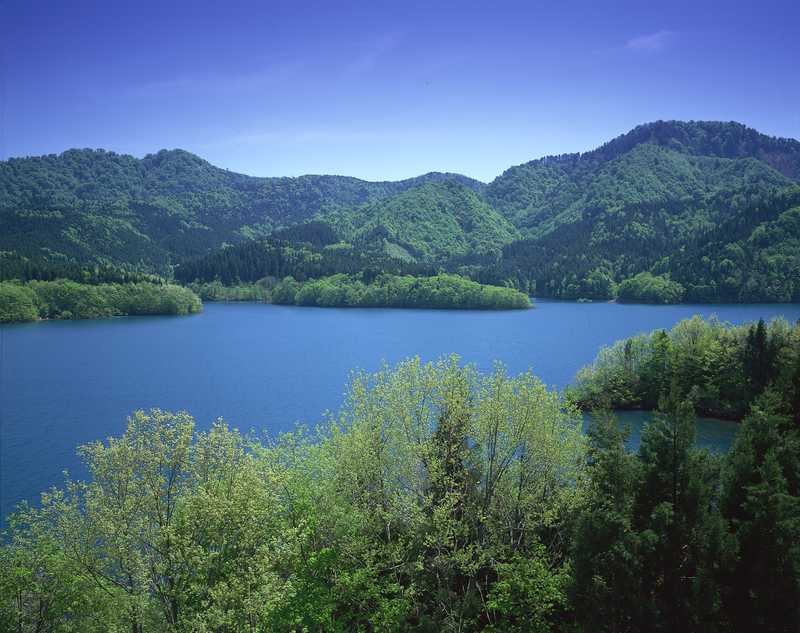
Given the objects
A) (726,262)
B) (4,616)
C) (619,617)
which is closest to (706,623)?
(619,617)

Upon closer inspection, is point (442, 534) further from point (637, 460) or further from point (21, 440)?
point (21, 440)

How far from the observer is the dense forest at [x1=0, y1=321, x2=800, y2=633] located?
15.9 metres

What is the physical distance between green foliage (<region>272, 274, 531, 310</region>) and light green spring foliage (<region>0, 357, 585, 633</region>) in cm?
14947

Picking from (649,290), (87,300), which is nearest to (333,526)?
(87,300)

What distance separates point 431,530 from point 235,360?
69.9 m

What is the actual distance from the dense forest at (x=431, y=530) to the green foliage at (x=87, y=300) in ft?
413

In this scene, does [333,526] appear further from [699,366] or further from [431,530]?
[699,366]

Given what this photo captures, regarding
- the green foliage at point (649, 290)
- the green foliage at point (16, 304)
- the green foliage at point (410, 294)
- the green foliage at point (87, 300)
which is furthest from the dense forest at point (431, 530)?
the green foliage at point (649, 290)

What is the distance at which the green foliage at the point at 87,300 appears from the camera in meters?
124

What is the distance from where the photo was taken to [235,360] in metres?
84.5

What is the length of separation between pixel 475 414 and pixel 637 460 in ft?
18.8

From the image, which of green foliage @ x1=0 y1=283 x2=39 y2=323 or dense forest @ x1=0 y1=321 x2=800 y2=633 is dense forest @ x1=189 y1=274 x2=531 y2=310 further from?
dense forest @ x1=0 y1=321 x2=800 y2=633

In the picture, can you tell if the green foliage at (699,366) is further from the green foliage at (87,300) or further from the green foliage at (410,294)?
the green foliage at (87,300)

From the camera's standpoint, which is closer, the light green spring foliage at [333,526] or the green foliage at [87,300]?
the light green spring foliage at [333,526]
